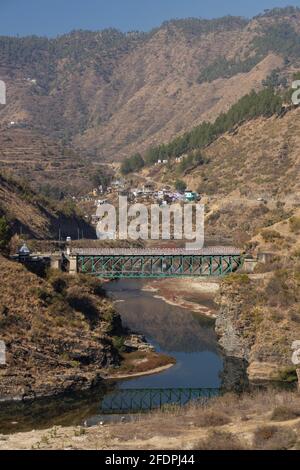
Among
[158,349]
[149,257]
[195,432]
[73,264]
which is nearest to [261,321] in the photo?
[158,349]

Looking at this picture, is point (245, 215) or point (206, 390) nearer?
point (206, 390)

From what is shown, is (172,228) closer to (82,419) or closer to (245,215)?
(245,215)

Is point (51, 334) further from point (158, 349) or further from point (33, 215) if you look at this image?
point (33, 215)

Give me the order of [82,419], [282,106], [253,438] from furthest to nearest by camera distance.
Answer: [282,106]
[82,419]
[253,438]

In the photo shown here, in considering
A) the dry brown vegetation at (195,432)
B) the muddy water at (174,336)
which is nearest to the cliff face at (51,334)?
the muddy water at (174,336)

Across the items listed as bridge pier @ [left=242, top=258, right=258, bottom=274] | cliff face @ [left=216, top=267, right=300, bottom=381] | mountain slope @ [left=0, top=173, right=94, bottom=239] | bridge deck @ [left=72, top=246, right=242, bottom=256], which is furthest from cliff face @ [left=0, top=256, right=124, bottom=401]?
mountain slope @ [left=0, top=173, right=94, bottom=239]

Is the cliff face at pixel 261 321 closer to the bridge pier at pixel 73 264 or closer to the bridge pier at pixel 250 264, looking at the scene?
the bridge pier at pixel 250 264
